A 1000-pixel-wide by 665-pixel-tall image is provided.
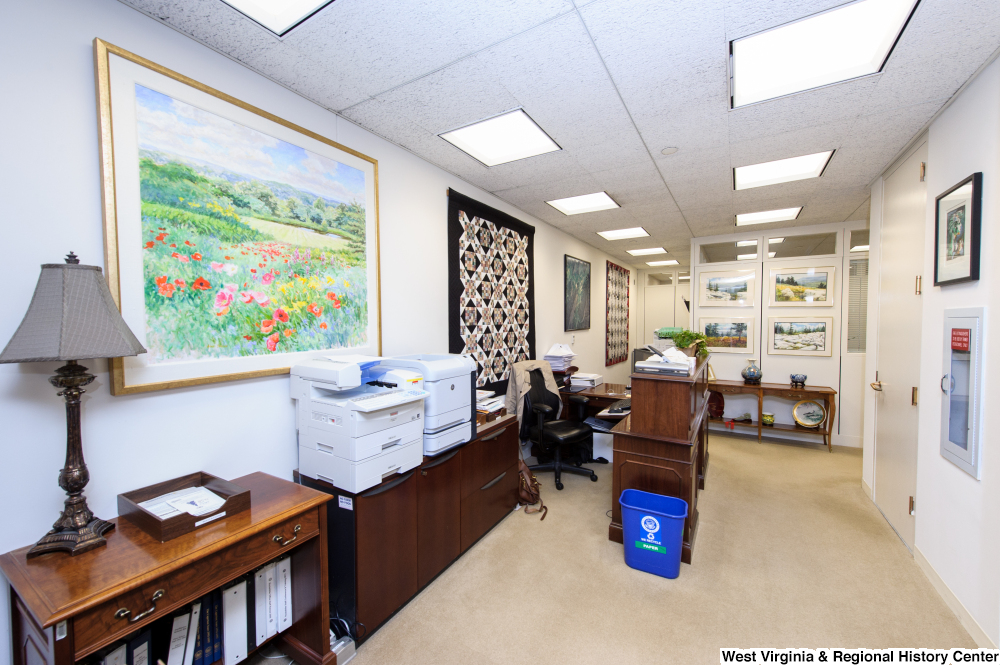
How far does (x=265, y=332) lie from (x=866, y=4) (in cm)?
290

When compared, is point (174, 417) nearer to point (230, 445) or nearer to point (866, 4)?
point (230, 445)

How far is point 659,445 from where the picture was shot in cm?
258

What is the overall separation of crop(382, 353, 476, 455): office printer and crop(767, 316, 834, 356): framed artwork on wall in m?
4.54

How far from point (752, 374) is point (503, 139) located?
172 inches

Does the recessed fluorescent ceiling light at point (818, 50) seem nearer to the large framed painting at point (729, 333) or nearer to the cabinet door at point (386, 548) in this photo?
the cabinet door at point (386, 548)

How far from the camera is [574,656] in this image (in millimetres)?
1800

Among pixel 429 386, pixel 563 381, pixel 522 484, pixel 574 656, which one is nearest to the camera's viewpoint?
pixel 574 656

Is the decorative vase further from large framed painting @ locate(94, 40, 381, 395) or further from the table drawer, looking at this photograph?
the table drawer

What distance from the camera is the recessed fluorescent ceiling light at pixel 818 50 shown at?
1.60m

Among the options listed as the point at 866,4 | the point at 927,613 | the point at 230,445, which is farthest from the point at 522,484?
the point at 866,4

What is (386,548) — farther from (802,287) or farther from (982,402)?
(802,287)

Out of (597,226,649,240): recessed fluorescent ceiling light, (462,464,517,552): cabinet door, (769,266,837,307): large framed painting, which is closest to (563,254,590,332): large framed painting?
(597,226,649,240): recessed fluorescent ceiling light

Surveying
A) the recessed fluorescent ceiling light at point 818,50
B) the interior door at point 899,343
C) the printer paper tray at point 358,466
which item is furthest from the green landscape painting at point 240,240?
the interior door at point 899,343

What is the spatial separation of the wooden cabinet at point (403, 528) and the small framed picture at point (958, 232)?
106 inches
